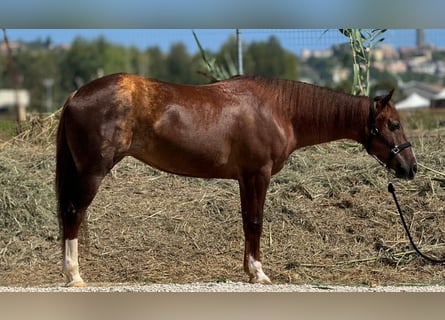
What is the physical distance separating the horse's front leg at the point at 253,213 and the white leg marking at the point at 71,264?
1.17m

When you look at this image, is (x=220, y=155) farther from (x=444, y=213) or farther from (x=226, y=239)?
(x=444, y=213)

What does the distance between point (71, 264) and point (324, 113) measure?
2.04 meters

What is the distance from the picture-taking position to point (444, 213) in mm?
6996

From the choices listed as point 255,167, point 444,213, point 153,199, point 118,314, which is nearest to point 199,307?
point 118,314

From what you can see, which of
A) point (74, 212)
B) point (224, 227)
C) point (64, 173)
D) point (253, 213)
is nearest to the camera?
point (74, 212)

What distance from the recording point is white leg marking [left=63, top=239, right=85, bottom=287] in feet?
16.3

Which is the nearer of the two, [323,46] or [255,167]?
[255,167]

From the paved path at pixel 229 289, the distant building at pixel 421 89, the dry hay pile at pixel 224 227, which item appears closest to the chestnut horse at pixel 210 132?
the paved path at pixel 229 289

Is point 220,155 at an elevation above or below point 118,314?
above

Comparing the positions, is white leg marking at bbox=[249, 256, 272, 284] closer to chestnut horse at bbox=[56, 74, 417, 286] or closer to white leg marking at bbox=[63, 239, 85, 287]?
chestnut horse at bbox=[56, 74, 417, 286]

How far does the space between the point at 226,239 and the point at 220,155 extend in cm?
188

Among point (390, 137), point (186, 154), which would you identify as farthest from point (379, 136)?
point (186, 154)

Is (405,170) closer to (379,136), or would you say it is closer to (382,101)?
(379,136)

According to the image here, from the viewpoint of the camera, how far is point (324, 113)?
212 inches
